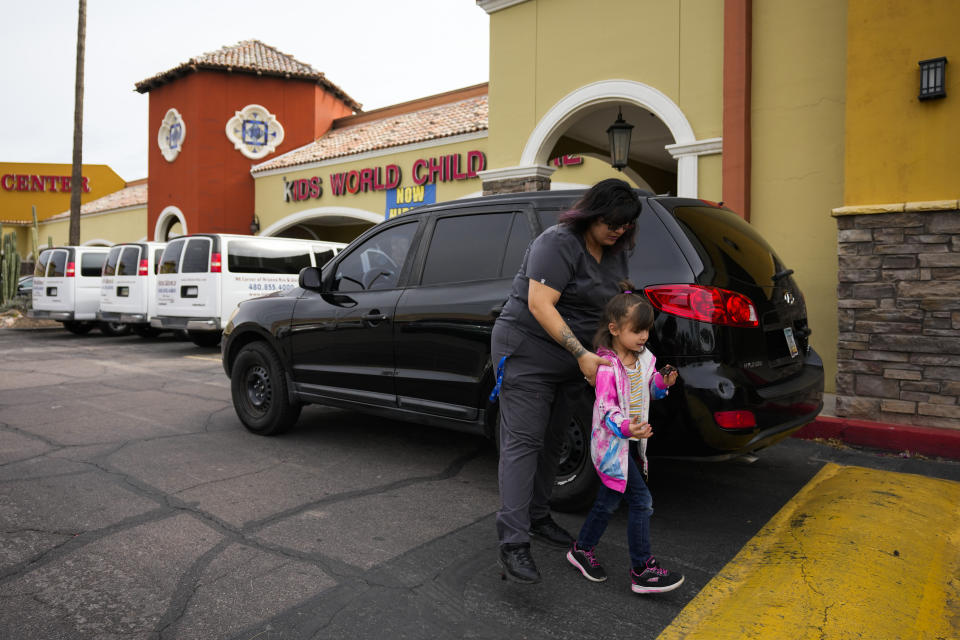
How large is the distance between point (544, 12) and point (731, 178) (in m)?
3.70

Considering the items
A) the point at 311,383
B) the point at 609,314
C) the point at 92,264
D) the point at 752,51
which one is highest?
the point at 752,51

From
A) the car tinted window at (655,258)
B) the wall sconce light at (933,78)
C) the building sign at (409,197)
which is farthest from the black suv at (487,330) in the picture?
the building sign at (409,197)

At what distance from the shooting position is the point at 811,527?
3.42 metres

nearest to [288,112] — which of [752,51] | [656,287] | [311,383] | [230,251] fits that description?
[230,251]

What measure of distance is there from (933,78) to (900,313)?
6.28 ft

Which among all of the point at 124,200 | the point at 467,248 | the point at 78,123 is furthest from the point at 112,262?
the point at 124,200

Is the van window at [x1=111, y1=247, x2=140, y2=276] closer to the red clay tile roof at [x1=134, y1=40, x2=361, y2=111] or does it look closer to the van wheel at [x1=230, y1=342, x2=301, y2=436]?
the van wheel at [x1=230, y1=342, x2=301, y2=436]

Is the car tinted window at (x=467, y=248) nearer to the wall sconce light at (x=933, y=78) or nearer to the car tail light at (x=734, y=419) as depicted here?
the car tail light at (x=734, y=419)

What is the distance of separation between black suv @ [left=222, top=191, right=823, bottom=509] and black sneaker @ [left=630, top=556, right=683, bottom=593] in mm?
668

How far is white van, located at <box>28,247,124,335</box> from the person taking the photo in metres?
14.7

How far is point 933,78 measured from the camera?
5.43 metres

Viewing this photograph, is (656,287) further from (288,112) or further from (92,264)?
(288,112)

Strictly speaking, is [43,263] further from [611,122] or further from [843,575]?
[843,575]

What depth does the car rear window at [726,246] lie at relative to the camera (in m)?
3.33
